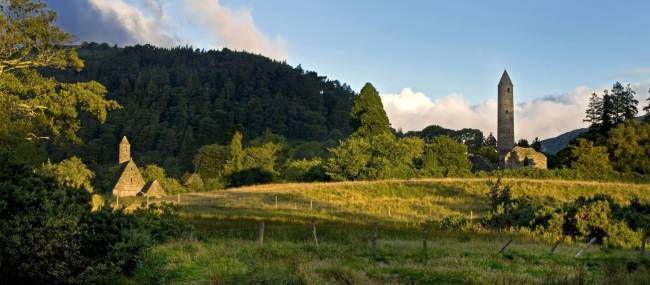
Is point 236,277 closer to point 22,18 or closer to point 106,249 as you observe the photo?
point 106,249

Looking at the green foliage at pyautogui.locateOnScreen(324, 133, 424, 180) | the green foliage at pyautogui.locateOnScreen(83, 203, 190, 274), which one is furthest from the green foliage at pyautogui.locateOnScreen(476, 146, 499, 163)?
the green foliage at pyautogui.locateOnScreen(83, 203, 190, 274)

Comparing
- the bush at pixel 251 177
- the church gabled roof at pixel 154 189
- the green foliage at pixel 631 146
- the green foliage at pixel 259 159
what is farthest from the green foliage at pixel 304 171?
the green foliage at pixel 631 146

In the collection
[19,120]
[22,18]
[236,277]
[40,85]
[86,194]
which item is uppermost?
[22,18]

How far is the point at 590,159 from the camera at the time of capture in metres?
61.6

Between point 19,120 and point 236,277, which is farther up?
point 19,120

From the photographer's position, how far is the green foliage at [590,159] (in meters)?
61.2

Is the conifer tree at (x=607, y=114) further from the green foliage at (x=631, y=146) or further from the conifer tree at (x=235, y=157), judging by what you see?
the conifer tree at (x=235, y=157)

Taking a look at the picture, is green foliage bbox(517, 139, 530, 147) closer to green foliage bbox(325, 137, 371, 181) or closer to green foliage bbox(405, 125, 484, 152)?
green foliage bbox(405, 125, 484, 152)

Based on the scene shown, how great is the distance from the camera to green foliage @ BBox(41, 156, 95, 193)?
50.1 feet

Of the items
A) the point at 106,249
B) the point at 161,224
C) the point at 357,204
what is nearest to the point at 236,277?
the point at 106,249

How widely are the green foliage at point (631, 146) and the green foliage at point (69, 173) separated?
1973 inches

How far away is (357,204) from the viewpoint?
153 ft

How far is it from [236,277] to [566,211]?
731 inches

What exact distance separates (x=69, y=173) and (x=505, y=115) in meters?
74.0
